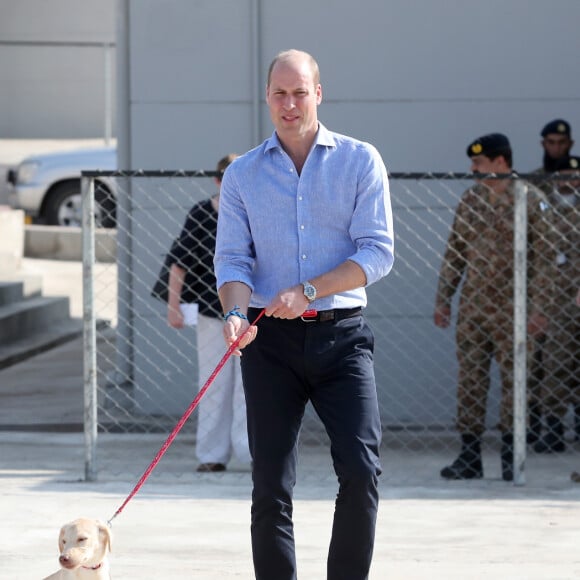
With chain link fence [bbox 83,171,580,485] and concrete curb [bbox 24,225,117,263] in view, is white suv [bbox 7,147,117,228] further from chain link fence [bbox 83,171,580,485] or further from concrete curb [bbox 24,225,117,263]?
chain link fence [bbox 83,171,580,485]

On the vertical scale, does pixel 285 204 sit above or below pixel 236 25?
below

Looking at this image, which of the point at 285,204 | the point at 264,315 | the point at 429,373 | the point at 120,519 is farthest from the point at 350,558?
the point at 429,373

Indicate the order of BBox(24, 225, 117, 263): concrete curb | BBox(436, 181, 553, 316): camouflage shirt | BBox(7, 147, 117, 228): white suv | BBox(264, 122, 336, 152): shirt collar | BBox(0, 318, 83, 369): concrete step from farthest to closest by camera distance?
BBox(7, 147, 117, 228): white suv, BBox(24, 225, 117, 263): concrete curb, BBox(0, 318, 83, 369): concrete step, BBox(436, 181, 553, 316): camouflage shirt, BBox(264, 122, 336, 152): shirt collar

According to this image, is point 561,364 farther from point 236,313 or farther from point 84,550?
point 84,550

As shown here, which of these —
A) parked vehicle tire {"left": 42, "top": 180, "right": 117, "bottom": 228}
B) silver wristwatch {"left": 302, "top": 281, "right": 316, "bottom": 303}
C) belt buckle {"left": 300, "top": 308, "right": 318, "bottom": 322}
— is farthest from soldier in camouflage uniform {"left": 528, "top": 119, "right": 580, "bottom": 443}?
parked vehicle tire {"left": 42, "top": 180, "right": 117, "bottom": 228}

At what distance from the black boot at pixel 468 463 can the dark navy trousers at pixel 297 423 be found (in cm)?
317

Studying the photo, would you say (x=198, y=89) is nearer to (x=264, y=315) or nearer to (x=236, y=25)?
(x=236, y=25)

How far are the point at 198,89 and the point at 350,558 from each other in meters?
5.10

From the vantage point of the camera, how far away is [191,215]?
729 cm

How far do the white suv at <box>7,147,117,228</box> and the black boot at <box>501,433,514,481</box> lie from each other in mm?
11125

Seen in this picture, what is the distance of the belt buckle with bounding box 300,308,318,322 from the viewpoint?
423 centimetres

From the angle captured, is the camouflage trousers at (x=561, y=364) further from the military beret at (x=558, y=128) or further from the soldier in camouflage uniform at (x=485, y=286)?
the military beret at (x=558, y=128)

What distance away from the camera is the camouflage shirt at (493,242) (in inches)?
285

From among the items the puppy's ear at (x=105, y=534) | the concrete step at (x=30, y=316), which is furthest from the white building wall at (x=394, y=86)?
the puppy's ear at (x=105, y=534)
